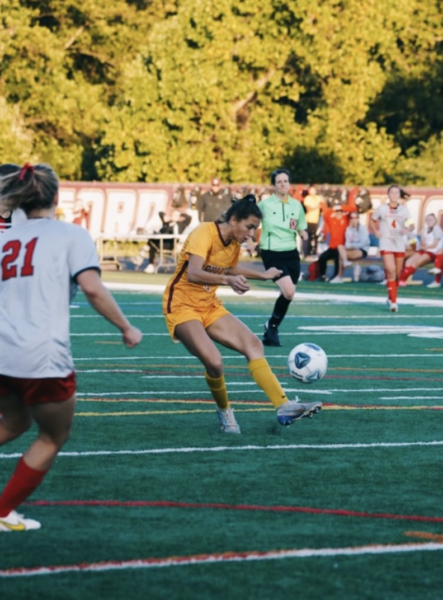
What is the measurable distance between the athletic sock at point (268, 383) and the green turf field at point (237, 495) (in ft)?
0.88

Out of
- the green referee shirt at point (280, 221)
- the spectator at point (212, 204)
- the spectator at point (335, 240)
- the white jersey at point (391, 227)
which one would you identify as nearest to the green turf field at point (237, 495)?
the green referee shirt at point (280, 221)

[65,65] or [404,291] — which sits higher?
[65,65]

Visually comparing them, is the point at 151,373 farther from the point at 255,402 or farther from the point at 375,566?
the point at 375,566

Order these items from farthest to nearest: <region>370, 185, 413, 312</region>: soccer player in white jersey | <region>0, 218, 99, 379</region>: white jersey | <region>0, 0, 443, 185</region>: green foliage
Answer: <region>0, 0, 443, 185</region>: green foliage, <region>370, 185, 413, 312</region>: soccer player in white jersey, <region>0, 218, 99, 379</region>: white jersey

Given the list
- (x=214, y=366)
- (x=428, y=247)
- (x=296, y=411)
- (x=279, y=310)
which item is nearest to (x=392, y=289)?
(x=279, y=310)

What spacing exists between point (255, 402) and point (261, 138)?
123 feet

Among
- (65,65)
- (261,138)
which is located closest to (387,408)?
(261,138)

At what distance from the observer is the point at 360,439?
934 centimetres

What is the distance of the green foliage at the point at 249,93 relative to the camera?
46562 millimetres

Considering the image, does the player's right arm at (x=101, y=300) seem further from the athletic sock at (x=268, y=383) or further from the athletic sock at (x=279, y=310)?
the athletic sock at (x=279, y=310)

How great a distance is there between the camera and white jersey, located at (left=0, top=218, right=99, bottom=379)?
6.08 meters

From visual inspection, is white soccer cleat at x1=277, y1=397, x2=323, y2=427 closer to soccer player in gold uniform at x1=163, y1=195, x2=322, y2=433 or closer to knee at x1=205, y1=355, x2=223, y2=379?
soccer player in gold uniform at x1=163, y1=195, x2=322, y2=433

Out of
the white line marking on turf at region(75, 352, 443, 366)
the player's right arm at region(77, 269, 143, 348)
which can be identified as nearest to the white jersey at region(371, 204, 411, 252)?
the white line marking on turf at region(75, 352, 443, 366)

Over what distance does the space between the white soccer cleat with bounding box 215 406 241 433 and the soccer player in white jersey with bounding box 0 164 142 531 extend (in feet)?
10.9
